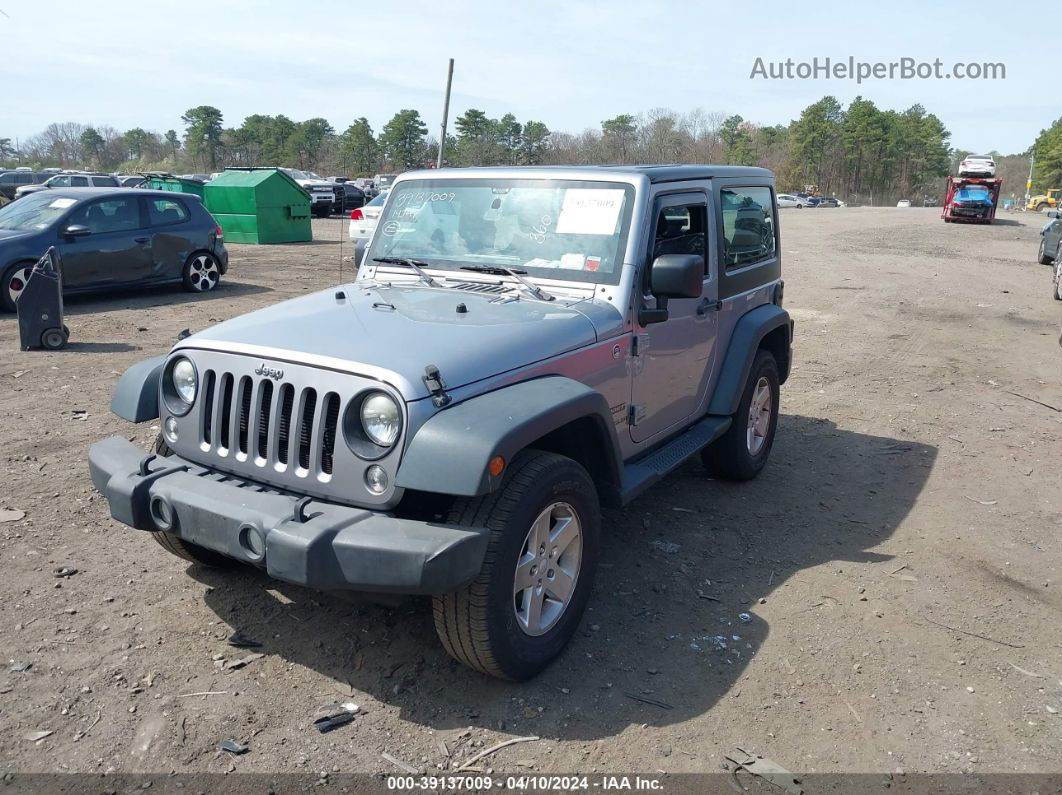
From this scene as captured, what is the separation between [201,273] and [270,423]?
36.1ft

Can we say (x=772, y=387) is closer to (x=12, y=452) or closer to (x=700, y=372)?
(x=700, y=372)

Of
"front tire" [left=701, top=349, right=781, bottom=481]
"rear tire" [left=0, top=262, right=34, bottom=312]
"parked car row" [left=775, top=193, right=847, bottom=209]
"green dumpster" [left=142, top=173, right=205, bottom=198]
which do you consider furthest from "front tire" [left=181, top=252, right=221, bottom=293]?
"parked car row" [left=775, top=193, right=847, bottom=209]

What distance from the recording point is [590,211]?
434 cm

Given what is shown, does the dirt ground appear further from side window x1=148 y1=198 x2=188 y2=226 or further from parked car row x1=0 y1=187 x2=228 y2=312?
side window x1=148 y1=198 x2=188 y2=226

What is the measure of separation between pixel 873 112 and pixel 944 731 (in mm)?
106970

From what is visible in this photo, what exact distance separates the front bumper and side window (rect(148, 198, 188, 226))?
32.8 feet

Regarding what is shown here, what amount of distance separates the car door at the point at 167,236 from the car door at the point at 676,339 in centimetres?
981

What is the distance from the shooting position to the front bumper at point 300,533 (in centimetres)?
289

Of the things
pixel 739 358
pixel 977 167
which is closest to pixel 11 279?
pixel 739 358

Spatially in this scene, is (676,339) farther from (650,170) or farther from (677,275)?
(650,170)

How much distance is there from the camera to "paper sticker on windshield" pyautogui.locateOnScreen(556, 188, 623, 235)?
430 cm

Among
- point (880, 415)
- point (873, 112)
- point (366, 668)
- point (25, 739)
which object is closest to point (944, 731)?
point (366, 668)

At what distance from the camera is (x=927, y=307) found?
1358 cm

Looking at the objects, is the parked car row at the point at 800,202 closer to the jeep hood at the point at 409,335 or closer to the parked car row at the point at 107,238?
the parked car row at the point at 107,238
